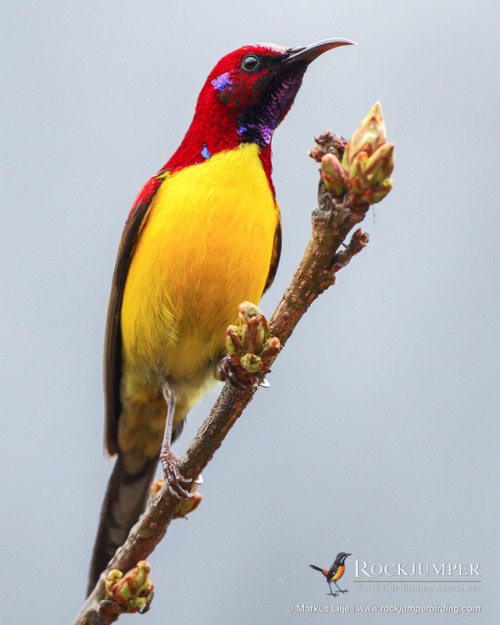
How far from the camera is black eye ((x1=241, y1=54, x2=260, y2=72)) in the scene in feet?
10.7

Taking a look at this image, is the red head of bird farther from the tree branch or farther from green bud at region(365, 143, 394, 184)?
green bud at region(365, 143, 394, 184)

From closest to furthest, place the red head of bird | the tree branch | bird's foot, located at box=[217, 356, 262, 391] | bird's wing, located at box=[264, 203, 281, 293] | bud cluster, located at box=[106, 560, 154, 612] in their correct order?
the tree branch, bird's foot, located at box=[217, 356, 262, 391], bud cluster, located at box=[106, 560, 154, 612], the red head of bird, bird's wing, located at box=[264, 203, 281, 293]

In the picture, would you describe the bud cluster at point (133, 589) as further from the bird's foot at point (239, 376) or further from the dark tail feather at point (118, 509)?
the dark tail feather at point (118, 509)

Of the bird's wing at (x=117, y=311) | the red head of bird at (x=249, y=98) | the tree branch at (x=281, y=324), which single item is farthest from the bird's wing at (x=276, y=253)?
the tree branch at (x=281, y=324)

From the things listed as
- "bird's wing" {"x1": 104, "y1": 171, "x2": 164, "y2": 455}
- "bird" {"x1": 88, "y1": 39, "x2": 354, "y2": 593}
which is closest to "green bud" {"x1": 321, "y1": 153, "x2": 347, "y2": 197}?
"bird" {"x1": 88, "y1": 39, "x2": 354, "y2": 593}

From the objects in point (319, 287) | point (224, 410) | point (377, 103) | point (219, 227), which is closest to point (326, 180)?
point (377, 103)

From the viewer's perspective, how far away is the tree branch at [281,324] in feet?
5.47

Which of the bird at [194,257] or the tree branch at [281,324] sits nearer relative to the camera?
the tree branch at [281,324]

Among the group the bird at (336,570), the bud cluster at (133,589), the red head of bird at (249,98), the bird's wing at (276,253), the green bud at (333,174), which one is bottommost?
the bud cluster at (133,589)

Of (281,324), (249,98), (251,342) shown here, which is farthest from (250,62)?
(251,342)

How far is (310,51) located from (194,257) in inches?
42.9

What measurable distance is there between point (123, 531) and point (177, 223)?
Result: 1574 millimetres

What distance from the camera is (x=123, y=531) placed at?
11.2 feet

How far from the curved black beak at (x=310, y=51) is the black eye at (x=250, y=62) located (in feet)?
0.47
